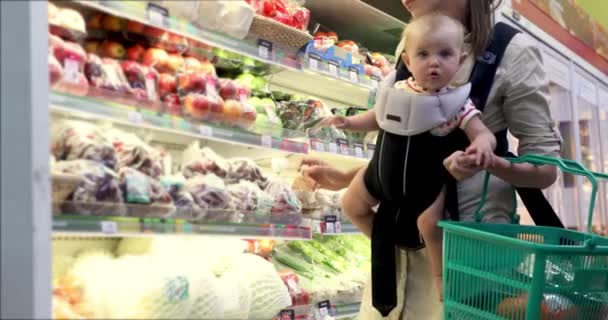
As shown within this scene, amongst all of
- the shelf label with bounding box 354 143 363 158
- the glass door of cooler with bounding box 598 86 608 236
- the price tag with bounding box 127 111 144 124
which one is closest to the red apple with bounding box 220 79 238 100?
the price tag with bounding box 127 111 144 124

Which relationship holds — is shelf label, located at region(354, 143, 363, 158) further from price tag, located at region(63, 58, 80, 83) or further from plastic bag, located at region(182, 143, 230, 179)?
price tag, located at region(63, 58, 80, 83)

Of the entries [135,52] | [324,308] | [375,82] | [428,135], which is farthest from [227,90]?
[375,82]

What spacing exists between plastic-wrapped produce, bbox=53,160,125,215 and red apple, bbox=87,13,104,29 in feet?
1.66

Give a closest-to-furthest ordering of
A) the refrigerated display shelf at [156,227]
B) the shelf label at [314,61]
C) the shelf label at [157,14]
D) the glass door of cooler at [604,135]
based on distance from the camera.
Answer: the refrigerated display shelf at [156,227], the shelf label at [157,14], the shelf label at [314,61], the glass door of cooler at [604,135]

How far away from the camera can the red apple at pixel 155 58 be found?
6.62ft

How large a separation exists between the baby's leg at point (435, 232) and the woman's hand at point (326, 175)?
50 cm

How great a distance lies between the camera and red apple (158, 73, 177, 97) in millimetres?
1988

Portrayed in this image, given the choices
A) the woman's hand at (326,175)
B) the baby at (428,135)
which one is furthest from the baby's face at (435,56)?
the woman's hand at (326,175)

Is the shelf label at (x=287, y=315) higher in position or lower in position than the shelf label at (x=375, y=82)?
lower

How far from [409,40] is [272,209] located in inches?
29.2

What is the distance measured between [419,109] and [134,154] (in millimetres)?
847

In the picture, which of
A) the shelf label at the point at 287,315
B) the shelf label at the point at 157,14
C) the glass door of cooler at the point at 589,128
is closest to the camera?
the shelf label at the point at 157,14

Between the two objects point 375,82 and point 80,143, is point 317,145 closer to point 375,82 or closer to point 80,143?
point 375,82

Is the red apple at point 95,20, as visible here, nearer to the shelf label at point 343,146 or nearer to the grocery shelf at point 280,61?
the grocery shelf at point 280,61
